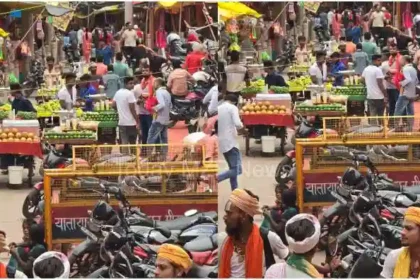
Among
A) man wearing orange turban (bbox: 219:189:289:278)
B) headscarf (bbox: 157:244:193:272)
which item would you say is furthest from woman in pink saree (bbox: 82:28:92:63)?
headscarf (bbox: 157:244:193:272)

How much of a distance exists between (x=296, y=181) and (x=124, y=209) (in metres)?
0.94

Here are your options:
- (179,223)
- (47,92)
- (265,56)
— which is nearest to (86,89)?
(47,92)

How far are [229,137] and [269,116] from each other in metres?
0.34

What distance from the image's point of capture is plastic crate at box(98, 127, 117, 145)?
16.5ft

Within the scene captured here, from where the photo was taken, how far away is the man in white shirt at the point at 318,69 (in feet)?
17.2

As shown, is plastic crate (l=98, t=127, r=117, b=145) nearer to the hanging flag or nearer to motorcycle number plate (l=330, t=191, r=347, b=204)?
the hanging flag

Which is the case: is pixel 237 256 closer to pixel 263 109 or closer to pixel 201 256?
pixel 201 256

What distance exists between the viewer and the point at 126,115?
5.07 m

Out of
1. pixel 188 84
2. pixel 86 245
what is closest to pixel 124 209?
pixel 86 245

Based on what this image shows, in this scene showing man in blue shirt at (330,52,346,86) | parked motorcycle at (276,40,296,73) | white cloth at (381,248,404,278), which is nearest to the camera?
white cloth at (381,248,404,278)

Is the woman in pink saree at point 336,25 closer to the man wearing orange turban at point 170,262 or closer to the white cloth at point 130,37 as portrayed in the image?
the white cloth at point 130,37

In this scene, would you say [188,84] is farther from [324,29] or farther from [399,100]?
[399,100]

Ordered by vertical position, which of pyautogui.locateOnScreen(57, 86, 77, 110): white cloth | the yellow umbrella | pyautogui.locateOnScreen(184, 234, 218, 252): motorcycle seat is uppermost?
the yellow umbrella

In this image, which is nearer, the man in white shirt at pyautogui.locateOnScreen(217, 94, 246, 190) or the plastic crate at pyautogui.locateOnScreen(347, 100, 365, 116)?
the man in white shirt at pyautogui.locateOnScreen(217, 94, 246, 190)
